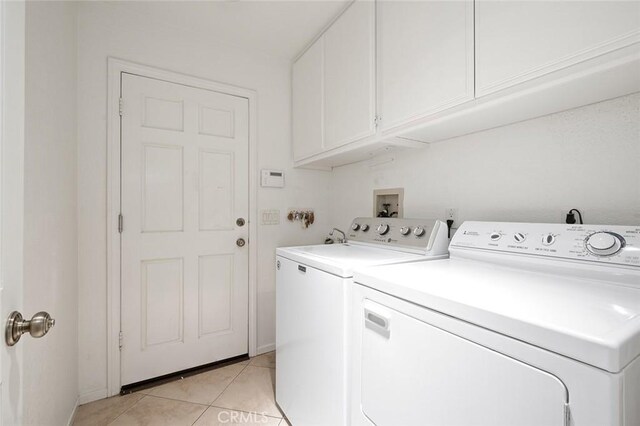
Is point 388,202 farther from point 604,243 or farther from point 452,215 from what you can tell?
point 604,243

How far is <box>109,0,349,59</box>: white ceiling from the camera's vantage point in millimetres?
1706

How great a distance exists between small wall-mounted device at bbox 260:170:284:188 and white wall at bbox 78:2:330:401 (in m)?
0.05

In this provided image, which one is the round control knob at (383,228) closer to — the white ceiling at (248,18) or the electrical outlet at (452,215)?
the electrical outlet at (452,215)

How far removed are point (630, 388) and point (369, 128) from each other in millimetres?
1307

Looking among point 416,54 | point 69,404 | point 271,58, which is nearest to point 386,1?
point 416,54

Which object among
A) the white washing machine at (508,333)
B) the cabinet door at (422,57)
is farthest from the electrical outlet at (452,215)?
the cabinet door at (422,57)

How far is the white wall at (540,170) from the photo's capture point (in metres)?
0.96

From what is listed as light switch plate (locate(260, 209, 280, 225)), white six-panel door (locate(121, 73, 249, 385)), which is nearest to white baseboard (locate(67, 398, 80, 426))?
white six-panel door (locate(121, 73, 249, 385))

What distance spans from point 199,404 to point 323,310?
A: 1.13 meters

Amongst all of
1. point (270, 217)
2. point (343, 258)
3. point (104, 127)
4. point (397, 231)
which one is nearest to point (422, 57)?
point (397, 231)

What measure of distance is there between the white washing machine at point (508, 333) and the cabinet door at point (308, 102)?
4.12 ft

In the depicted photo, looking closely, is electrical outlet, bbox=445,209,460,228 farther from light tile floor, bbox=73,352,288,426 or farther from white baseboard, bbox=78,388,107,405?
white baseboard, bbox=78,388,107,405

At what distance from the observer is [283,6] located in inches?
67.4

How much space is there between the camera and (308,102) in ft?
6.81
